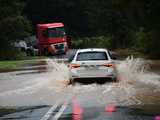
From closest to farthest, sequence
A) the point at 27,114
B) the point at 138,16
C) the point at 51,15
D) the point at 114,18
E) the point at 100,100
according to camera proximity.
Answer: the point at 27,114, the point at 100,100, the point at 138,16, the point at 114,18, the point at 51,15

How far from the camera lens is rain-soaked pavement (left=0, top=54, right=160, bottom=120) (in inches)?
587

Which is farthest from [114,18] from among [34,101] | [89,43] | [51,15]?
[34,101]

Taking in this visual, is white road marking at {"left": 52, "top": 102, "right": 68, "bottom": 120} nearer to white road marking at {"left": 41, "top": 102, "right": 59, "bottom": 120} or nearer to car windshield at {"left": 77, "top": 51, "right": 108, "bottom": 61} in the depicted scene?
white road marking at {"left": 41, "top": 102, "right": 59, "bottom": 120}

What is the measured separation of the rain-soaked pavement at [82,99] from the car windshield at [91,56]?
1081 millimetres

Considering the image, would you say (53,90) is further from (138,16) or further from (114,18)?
(114,18)

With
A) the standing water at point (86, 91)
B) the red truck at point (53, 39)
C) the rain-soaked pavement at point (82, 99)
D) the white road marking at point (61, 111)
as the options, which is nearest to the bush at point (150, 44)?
the red truck at point (53, 39)

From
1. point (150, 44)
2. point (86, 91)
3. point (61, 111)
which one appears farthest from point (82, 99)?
point (150, 44)

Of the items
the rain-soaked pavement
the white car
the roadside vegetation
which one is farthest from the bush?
the white car

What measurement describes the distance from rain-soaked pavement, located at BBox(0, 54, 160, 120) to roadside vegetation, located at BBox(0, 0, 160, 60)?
1323cm

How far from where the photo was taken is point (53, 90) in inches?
924

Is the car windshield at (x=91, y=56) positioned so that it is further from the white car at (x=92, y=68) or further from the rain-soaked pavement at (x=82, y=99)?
the rain-soaked pavement at (x=82, y=99)

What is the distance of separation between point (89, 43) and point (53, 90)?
7023 cm

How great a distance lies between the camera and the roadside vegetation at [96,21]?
47.4 m

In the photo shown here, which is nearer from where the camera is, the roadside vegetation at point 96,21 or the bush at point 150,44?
the roadside vegetation at point 96,21
